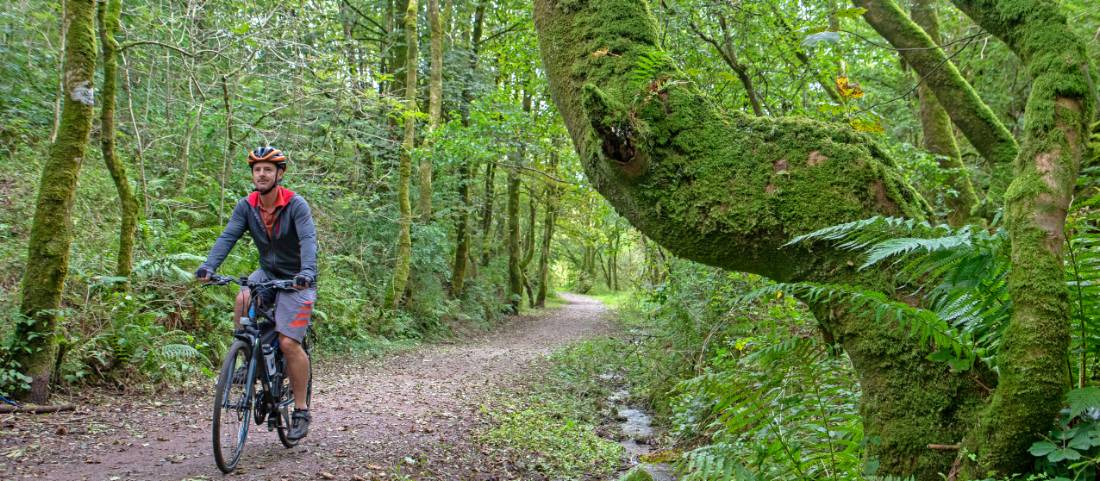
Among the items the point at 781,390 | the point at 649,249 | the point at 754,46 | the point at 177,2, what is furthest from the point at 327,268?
the point at 781,390

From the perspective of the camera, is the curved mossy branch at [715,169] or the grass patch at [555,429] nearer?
the curved mossy branch at [715,169]

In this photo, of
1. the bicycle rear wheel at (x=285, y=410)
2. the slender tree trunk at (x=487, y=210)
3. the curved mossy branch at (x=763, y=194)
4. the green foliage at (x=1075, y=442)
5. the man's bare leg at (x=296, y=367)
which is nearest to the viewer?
the green foliage at (x=1075, y=442)

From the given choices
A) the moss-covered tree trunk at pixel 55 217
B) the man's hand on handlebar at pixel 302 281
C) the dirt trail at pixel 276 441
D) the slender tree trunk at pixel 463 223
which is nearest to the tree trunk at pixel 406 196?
the slender tree trunk at pixel 463 223

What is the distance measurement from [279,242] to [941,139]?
8.95 metres

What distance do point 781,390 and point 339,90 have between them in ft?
33.1

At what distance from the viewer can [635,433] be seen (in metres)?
7.21

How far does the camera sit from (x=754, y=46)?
307 inches

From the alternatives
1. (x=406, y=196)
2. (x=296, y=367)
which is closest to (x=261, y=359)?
(x=296, y=367)

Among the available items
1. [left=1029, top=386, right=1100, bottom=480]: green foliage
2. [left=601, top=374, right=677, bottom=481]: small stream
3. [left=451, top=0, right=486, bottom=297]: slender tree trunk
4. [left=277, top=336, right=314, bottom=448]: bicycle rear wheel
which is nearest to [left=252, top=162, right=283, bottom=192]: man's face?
[left=277, top=336, right=314, bottom=448]: bicycle rear wheel

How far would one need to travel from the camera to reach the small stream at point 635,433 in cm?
524

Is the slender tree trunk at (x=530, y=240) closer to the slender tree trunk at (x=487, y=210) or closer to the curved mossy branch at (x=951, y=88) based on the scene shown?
the slender tree trunk at (x=487, y=210)

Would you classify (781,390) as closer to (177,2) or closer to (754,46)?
(754,46)

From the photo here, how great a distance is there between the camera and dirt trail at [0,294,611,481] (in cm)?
445

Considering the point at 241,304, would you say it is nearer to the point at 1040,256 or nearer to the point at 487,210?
the point at 1040,256
